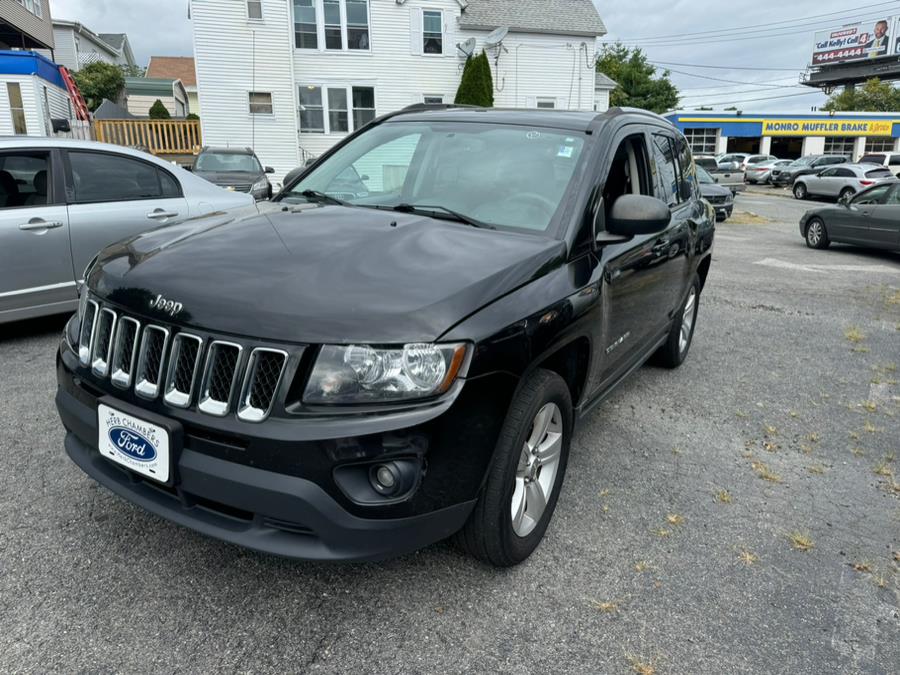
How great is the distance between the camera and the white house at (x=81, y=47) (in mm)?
48219

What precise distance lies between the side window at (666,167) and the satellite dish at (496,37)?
20.8 meters

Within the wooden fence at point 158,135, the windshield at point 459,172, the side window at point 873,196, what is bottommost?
the side window at point 873,196

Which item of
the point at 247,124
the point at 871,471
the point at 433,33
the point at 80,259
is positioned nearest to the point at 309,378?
the point at 871,471

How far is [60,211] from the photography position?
17.8ft

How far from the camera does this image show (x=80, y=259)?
5.51 m

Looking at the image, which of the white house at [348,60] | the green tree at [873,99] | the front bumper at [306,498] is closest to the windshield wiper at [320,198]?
the front bumper at [306,498]

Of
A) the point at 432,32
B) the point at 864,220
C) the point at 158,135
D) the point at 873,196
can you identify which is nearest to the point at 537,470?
the point at 864,220

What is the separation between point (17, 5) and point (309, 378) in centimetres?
3201

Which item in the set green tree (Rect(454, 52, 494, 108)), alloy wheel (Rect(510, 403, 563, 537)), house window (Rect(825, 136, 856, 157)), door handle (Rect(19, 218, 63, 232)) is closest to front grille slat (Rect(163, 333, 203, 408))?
alloy wheel (Rect(510, 403, 563, 537))

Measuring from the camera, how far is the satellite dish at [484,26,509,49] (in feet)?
77.1

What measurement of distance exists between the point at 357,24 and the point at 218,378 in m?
23.6

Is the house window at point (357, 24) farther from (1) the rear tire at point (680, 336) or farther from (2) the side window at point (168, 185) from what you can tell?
(1) the rear tire at point (680, 336)

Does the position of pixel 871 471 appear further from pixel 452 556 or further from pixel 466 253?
pixel 466 253

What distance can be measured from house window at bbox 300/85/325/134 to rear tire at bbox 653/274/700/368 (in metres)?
20.3
